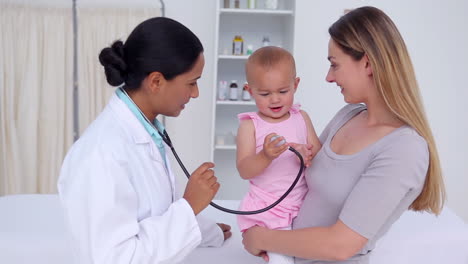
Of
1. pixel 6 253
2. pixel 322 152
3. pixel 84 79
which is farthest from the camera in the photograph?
pixel 84 79

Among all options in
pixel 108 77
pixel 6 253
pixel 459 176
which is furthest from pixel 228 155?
pixel 108 77

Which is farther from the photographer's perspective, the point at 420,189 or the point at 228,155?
the point at 228,155

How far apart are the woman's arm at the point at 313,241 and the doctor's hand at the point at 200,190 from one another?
226mm

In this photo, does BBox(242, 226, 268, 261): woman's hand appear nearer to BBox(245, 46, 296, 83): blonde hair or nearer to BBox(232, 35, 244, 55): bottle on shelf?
BBox(245, 46, 296, 83): blonde hair

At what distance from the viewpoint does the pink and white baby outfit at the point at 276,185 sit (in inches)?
55.1

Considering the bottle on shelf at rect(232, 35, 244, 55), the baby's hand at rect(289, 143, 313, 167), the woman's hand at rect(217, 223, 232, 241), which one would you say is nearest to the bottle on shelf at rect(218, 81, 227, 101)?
the bottle on shelf at rect(232, 35, 244, 55)

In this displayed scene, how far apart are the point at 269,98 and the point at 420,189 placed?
471 millimetres

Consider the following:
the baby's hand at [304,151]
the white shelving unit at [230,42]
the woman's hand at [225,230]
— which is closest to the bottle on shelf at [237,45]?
the white shelving unit at [230,42]

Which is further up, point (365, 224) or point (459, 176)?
point (365, 224)

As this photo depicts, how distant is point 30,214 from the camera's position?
1.87 metres

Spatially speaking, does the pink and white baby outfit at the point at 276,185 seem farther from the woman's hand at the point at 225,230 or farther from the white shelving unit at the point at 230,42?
the white shelving unit at the point at 230,42

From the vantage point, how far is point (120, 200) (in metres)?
1.05

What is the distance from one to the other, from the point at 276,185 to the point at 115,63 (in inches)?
22.6

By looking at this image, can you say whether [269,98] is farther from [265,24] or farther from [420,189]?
[265,24]
